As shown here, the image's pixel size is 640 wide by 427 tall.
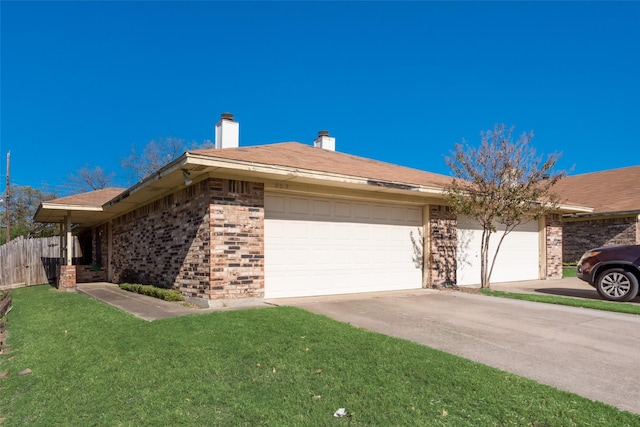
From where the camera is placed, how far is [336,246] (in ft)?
31.3

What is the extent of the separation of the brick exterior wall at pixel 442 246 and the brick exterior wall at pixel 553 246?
477 centimetres

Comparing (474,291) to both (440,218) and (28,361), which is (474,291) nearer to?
(440,218)

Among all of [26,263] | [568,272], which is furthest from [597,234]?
[26,263]

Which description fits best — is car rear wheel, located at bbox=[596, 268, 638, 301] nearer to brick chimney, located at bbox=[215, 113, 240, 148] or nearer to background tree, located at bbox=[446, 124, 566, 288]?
background tree, located at bbox=[446, 124, 566, 288]

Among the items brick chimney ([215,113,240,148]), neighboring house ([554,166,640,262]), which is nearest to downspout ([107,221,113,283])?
brick chimney ([215,113,240,148])

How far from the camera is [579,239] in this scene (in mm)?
18594

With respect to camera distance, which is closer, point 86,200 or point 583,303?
point 583,303

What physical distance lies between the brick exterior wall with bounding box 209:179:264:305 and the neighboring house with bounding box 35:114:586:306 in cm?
2

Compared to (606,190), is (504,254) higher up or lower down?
lower down

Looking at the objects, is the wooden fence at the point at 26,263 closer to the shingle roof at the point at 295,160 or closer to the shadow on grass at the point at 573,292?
the shingle roof at the point at 295,160

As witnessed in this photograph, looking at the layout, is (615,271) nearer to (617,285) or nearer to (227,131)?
(617,285)

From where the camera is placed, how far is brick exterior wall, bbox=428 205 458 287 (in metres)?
11.1

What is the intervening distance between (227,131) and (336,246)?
4837 millimetres

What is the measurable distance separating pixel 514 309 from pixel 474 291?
2.53m
